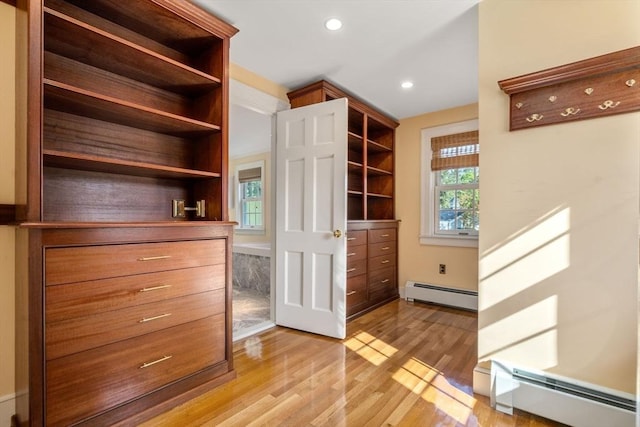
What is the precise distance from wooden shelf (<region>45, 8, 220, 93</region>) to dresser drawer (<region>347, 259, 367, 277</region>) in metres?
2.02

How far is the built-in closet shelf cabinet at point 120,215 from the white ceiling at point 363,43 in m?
0.32

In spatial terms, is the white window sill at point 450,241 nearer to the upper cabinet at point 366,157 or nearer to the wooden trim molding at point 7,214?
the upper cabinet at point 366,157

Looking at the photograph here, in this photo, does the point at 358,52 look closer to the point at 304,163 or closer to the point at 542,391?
the point at 304,163

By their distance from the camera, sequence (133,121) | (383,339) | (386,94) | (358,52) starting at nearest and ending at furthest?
(133,121) < (358,52) < (383,339) < (386,94)

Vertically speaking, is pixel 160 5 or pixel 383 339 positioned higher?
pixel 160 5

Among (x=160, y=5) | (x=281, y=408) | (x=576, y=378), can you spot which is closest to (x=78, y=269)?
(x=281, y=408)

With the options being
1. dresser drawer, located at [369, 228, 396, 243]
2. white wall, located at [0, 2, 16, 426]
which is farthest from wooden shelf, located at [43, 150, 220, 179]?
dresser drawer, located at [369, 228, 396, 243]

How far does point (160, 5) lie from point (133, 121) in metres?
0.65

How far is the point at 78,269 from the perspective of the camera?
134cm

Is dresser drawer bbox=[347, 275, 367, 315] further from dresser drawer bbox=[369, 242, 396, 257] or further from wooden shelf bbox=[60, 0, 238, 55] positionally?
wooden shelf bbox=[60, 0, 238, 55]

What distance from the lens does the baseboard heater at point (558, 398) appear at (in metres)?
1.39

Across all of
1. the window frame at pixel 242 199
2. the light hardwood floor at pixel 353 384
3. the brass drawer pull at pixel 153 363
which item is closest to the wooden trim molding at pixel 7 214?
the brass drawer pull at pixel 153 363

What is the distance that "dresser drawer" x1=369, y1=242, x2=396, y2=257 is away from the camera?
11.2ft

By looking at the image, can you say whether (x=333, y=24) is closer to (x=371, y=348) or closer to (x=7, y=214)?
(x=7, y=214)
